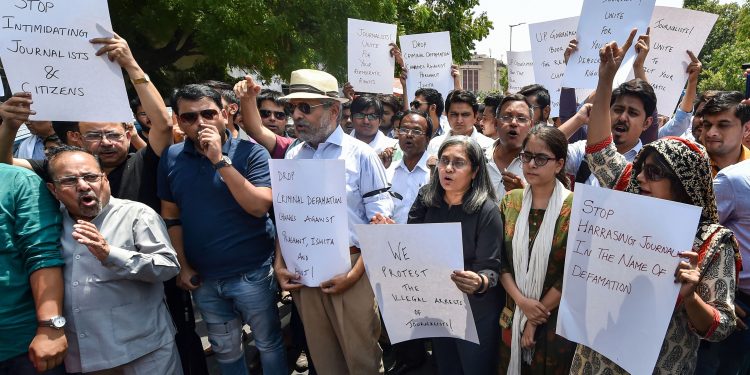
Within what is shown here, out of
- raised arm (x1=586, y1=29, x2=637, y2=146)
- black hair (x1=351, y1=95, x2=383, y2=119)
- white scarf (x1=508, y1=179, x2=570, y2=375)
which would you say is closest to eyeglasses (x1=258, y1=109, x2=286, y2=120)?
black hair (x1=351, y1=95, x2=383, y2=119)

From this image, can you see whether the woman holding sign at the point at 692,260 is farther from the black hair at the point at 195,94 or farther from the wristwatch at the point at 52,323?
the wristwatch at the point at 52,323

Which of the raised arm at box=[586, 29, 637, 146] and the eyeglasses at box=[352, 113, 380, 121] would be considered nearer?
the raised arm at box=[586, 29, 637, 146]

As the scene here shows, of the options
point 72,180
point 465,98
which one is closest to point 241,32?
point 465,98

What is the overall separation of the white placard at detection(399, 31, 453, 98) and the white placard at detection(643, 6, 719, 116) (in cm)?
225

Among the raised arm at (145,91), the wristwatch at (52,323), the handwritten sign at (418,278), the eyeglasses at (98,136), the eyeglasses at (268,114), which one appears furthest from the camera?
the eyeglasses at (268,114)

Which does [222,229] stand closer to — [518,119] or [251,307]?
[251,307]

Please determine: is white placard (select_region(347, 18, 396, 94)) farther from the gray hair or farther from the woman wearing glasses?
the woman wearing glasses

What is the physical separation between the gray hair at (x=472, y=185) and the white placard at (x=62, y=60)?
→ 1.67 metres

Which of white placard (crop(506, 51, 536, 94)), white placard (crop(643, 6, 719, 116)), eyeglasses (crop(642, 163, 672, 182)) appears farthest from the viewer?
white placard (crop(506, 51, 536, 94))

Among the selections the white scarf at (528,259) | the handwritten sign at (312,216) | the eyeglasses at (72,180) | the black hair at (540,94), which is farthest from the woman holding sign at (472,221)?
the black hair at (540,94)

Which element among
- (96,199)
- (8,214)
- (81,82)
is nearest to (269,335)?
(96,199)

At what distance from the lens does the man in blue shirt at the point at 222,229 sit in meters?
2.84

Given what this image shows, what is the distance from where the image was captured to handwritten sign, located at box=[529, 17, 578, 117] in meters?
4.59

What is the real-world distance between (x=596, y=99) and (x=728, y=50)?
24.1 m
